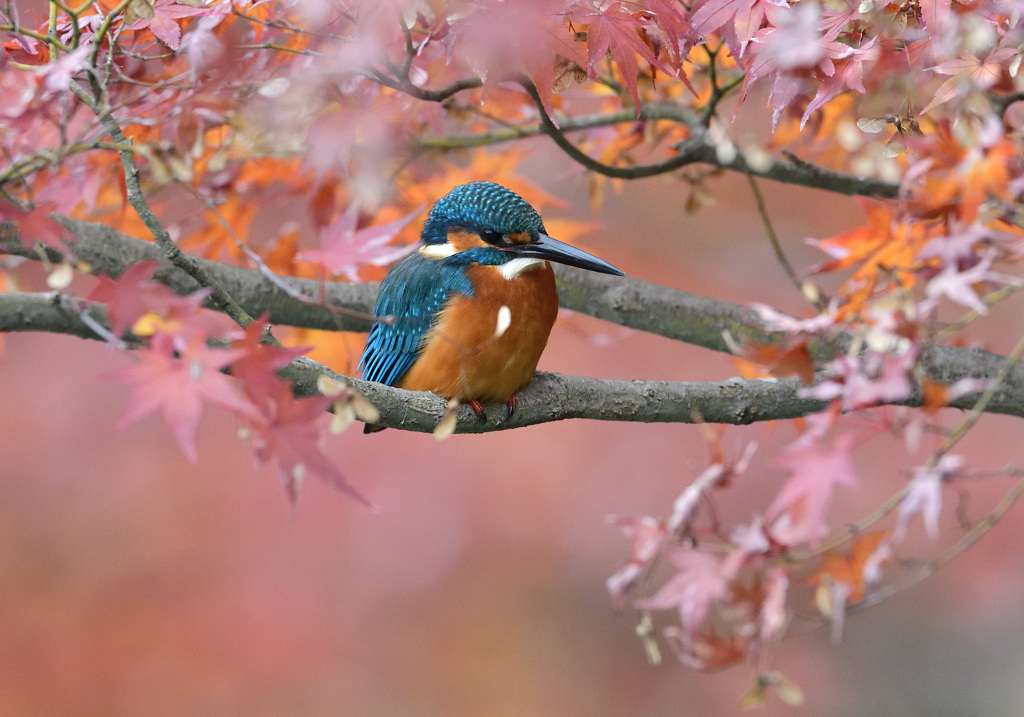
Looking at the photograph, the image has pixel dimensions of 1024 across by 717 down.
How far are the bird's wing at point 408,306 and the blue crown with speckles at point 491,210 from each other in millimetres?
122

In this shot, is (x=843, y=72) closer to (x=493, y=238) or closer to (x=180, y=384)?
(x=493, y=238)

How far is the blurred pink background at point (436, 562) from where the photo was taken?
13.5 feet

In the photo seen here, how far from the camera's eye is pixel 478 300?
7.27 ft

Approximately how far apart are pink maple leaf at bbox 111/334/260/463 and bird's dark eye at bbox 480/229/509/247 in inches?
46.6

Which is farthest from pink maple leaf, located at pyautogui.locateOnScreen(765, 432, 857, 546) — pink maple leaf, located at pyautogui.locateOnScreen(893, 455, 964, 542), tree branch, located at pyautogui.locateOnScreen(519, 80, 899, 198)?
tree branch, located at pyautogui.locateOnScreen(519, 80, 899, 198)

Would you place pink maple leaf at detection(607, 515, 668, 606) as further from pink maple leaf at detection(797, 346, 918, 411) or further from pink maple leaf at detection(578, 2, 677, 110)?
pink maple leaf at detection(578, 2, 677, 110)

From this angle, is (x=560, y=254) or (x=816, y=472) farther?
(x=560, y=254)

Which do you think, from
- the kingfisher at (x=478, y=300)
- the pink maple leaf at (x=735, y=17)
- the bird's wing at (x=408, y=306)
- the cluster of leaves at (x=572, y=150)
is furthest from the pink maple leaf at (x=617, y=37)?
the bird's wing at (x=408, y=306)

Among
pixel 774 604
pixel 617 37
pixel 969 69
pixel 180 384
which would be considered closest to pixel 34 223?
pixel 180 384

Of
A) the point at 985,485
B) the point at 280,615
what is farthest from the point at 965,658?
the point at 280,615

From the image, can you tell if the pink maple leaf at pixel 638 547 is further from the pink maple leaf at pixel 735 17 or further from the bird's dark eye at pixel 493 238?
the pink maple leaf at pixel 735 17

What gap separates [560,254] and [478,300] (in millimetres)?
A: 219

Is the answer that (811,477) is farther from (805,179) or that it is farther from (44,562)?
(44,562)

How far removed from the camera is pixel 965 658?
4.98m
